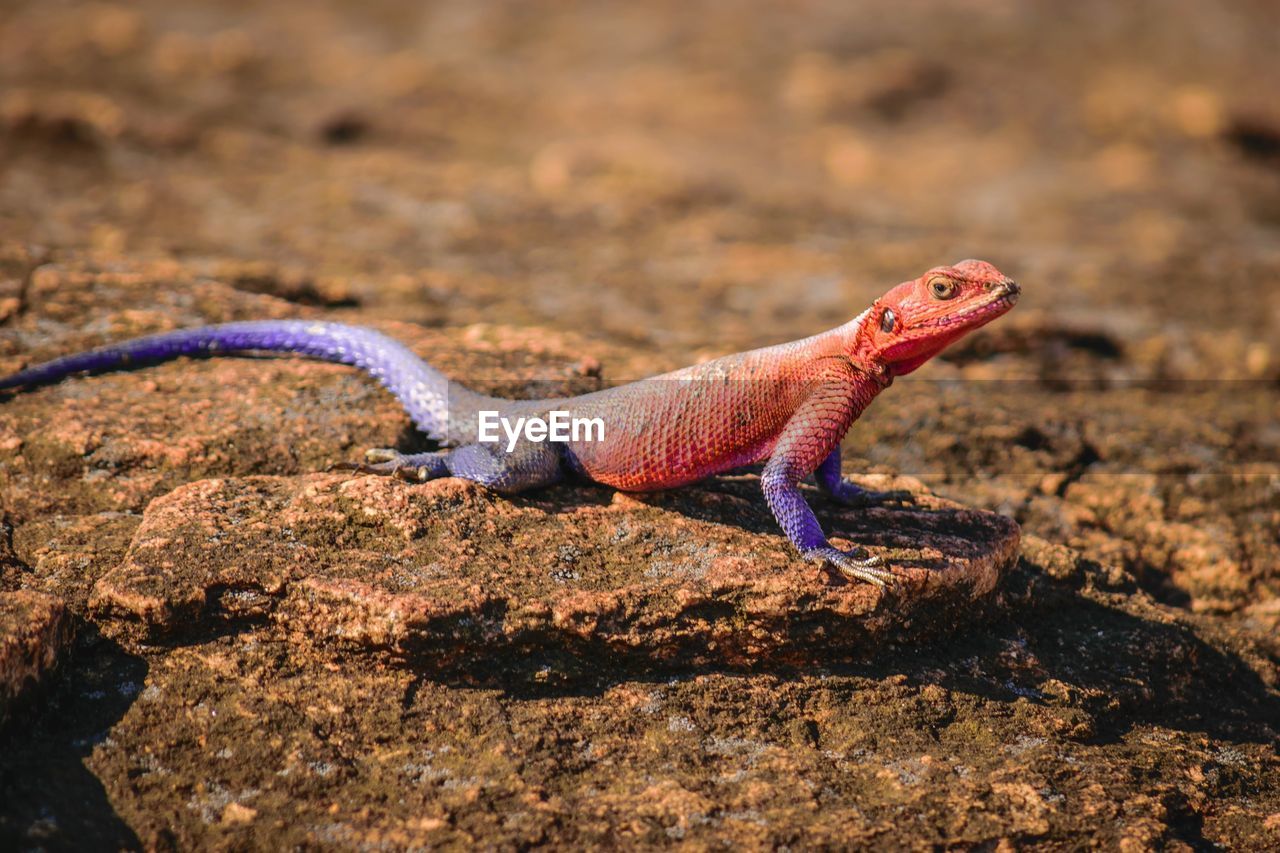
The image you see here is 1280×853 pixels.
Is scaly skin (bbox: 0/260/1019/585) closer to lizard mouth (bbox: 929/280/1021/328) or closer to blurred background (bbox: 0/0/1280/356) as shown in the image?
lizard mouth (bbox: 929/280/1021/328)

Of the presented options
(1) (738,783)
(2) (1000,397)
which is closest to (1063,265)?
(2) (1000,397)

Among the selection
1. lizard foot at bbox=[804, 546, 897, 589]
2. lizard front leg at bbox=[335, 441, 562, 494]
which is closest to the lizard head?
lizard foot at bbox=[804, 546, 897, 589]

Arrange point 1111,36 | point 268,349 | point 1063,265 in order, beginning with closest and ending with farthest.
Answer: point 268,349
point 1063,265
point 1111,36

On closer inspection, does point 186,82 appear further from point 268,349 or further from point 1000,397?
point 1000,397

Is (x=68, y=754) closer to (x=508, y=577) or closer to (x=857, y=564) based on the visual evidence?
(x=508, y=577)

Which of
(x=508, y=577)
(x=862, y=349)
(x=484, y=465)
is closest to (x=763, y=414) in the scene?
(x=862, y=349)

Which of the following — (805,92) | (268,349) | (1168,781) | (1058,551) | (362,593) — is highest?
(805,92)

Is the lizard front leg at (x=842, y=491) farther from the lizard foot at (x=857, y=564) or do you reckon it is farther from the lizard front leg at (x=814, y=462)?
the lizard foot at (x=857, y=564)
